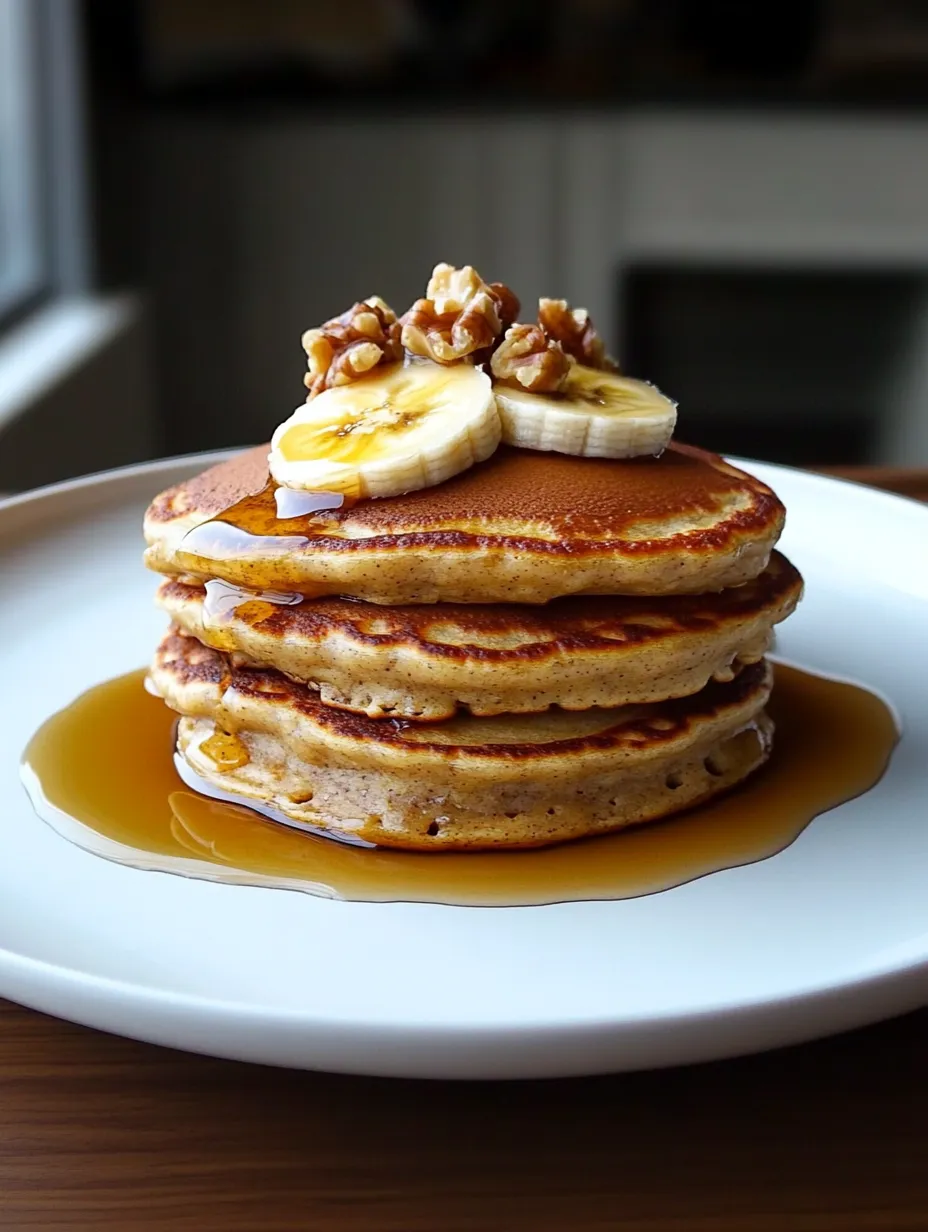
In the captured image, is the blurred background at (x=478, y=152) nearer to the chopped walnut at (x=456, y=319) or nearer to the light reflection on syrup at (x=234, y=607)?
the chopped walnut at (x=456, y=319)

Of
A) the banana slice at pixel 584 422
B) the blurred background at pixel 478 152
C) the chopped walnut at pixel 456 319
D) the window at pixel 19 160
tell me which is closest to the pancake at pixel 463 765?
the banana slice at pixel 584 422

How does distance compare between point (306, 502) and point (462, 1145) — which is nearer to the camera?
point (462, 1145)

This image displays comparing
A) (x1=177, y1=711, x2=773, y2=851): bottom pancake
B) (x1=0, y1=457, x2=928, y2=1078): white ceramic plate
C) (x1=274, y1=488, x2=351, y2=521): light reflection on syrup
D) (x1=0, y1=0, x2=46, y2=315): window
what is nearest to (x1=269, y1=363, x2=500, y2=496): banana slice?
(x1=274, y1=488, x2=351, y2=521): light reflection on syrup

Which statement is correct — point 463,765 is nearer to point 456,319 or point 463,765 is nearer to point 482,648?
point 482,648

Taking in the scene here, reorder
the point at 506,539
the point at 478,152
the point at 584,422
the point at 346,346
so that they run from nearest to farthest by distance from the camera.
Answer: the point at 506,539, the point at 584,422, the point at 346,346, the point at 478,152

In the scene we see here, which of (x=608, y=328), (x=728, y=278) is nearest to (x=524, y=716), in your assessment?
(x=608, y=328)

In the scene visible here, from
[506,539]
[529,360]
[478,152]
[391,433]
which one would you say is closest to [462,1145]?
[506,539]

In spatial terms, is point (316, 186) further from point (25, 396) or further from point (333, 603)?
point (333, 603)
